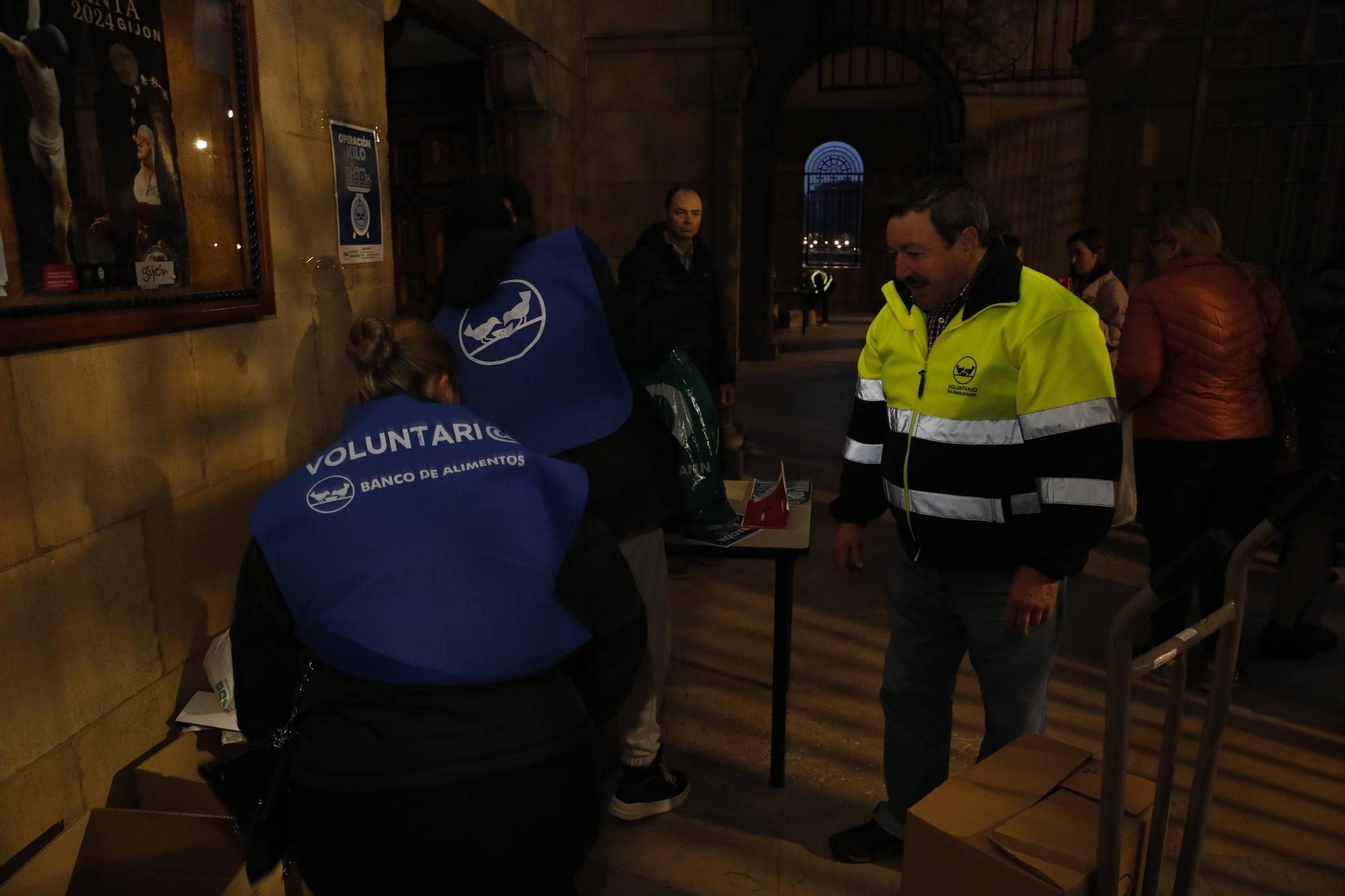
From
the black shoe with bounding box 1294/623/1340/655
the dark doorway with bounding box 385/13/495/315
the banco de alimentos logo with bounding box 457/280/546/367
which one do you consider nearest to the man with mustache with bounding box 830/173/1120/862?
the banco de alimentos logo with bounding box 457/280/546/367

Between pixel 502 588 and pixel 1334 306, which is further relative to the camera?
pixel 1334 306

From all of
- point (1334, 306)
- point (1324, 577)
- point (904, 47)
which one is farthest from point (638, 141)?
point (904, 47)

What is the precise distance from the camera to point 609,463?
8.10 ft

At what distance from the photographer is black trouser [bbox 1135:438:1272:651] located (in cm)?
350

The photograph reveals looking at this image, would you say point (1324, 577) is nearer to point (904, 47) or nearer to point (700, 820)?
point (700, 820)

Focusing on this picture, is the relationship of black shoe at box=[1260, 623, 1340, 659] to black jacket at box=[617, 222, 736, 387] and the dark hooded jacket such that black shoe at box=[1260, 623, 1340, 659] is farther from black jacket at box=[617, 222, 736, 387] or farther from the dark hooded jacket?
the dark hooded jacket

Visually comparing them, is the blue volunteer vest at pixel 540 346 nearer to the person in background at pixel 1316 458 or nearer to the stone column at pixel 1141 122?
the person in background at pixel 1316 458

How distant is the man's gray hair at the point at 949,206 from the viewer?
2.12 metres

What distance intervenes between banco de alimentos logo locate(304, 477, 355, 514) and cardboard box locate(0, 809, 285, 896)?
958 mm

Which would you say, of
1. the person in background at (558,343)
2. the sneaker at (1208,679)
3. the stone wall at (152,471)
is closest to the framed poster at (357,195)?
the stone wall at (152,471)

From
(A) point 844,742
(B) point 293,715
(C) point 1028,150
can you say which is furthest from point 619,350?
(C) point 1028,150

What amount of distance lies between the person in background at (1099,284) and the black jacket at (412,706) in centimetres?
434

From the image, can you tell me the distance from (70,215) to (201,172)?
0.50m

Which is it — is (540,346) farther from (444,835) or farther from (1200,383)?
(1200,383)
